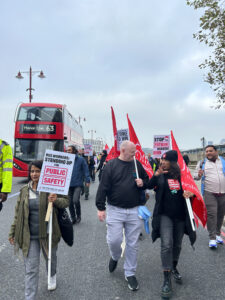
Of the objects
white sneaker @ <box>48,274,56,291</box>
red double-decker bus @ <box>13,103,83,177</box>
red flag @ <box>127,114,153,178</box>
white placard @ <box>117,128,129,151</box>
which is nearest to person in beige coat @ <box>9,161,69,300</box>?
white sneaker @ <box>48,274,56,291</box>

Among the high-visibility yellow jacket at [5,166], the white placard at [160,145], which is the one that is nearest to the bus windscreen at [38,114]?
the white placard at [160,145]

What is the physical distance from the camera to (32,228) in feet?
9.34

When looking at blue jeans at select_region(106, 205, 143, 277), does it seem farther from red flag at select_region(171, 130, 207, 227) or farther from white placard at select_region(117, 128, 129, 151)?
white placard at select_region(117, 128, 129, 151)

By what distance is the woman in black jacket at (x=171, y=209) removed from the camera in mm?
3270

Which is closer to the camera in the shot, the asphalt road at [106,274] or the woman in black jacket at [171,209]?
the asphalt road at [106,274]

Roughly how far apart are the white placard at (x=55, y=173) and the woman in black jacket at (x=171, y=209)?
1023mm

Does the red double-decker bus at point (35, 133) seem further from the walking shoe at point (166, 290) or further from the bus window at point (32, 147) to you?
the walking shoe at point (166, 290)

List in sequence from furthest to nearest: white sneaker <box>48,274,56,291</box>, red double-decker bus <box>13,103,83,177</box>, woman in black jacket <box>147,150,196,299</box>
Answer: red double-decker bus <box>13,103,83,177</box>
woman in black jacket <box>147,150,196,299</box>
white sneaker <box>48,274,56,291</box>

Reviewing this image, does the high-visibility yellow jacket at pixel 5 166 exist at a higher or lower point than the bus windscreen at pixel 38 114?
lower

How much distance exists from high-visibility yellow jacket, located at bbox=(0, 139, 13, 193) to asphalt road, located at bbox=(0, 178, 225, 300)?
1117 mm

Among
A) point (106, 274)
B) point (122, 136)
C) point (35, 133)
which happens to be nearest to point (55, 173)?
point (106, 274)

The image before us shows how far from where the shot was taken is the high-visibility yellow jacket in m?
3.85

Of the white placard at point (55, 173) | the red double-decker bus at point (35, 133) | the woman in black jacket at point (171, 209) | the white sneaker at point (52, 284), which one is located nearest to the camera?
the white placard at point (55, 173)

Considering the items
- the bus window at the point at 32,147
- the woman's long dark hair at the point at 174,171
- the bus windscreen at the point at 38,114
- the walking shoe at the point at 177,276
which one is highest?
the bus windscreen at the point at 38,114
